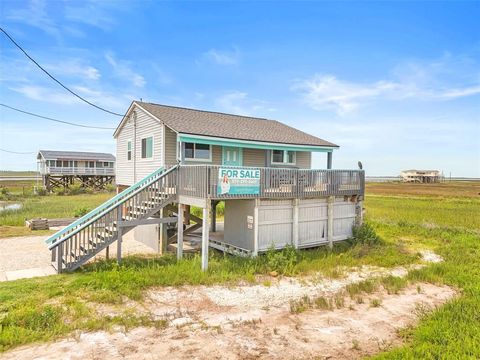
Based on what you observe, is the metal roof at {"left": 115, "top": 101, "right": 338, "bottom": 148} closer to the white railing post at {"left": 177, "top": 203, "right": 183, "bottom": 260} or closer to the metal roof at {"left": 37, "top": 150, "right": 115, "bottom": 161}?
the white railing post at {"left": 177, "top": 203, "right": 183, "bottom": 260}

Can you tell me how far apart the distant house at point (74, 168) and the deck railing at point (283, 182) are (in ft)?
133

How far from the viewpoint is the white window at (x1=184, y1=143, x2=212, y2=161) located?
48.0ft

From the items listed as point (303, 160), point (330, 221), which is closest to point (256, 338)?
point (330, 221)

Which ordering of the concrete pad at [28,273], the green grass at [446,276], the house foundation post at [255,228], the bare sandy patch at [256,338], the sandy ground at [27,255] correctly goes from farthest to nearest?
the house foundation post at [255,228], the sandy ground at [27,255], the concrete pad at [28,273], the green grass at [446,276], the bare sandy patch at [256,338]

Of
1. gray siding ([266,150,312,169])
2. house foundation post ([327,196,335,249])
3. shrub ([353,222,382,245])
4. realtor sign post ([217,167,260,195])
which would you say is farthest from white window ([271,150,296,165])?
realtor sign post ([217,167,260,195])

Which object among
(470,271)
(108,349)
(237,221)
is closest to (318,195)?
(237,221)

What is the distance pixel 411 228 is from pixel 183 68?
62.5ft

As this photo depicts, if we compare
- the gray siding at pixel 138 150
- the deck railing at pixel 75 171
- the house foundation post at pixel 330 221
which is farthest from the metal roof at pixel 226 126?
the deck railing at pixel 75 171

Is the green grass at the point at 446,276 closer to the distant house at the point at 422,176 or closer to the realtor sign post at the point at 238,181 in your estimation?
the realtor sign post at the point at 238,181

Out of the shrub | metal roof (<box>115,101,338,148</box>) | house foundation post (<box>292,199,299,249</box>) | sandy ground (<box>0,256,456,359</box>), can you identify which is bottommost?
sandy ground (<box>0,256,456,359</box>)

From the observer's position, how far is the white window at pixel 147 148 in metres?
15.4

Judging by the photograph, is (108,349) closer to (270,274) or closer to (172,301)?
(172,301)

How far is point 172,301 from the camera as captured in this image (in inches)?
347

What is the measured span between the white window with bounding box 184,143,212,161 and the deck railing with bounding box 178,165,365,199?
1.66 m
